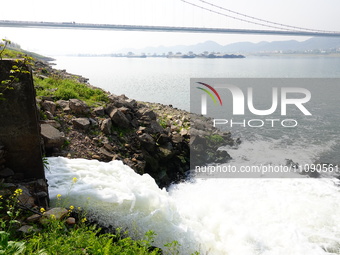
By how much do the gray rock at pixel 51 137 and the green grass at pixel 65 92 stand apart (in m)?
2.82

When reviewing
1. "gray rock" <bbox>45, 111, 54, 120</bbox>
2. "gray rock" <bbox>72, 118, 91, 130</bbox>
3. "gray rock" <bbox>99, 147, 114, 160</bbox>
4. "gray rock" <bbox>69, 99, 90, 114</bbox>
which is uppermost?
"gray rock" <bbox>69, 99, 90, 114</bbox>

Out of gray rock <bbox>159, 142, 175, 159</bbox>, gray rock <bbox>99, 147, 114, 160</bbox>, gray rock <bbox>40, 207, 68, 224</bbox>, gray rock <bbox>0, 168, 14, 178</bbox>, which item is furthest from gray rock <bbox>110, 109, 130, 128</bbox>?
gray rock <bbox>40, 207, 68, 224</bbox>

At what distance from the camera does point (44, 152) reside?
21.0ft

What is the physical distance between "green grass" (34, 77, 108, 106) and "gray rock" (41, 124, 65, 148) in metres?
2.82

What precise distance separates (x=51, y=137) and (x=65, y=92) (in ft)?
12.7

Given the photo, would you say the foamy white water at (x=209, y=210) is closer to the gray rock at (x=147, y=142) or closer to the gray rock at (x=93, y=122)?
the gray rock at (x=147, y=142)

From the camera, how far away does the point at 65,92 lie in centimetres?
1030

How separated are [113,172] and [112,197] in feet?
4.05

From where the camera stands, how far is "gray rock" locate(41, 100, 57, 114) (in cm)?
840

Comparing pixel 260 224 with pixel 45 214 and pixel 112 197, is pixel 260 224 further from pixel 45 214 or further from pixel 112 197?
pixel 45 214

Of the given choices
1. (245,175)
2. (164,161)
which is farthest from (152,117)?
(245,175)

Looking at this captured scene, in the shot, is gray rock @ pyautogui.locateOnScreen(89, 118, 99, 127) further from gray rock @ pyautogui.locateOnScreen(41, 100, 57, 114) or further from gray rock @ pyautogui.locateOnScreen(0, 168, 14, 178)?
gray rock @ pyautogui.locateOnScreen(0, 168, 14, 178)

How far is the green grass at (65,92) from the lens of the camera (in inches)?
397

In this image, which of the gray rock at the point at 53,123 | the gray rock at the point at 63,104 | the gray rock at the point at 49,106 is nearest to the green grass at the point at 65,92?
the gray rock at the point at 63,104
